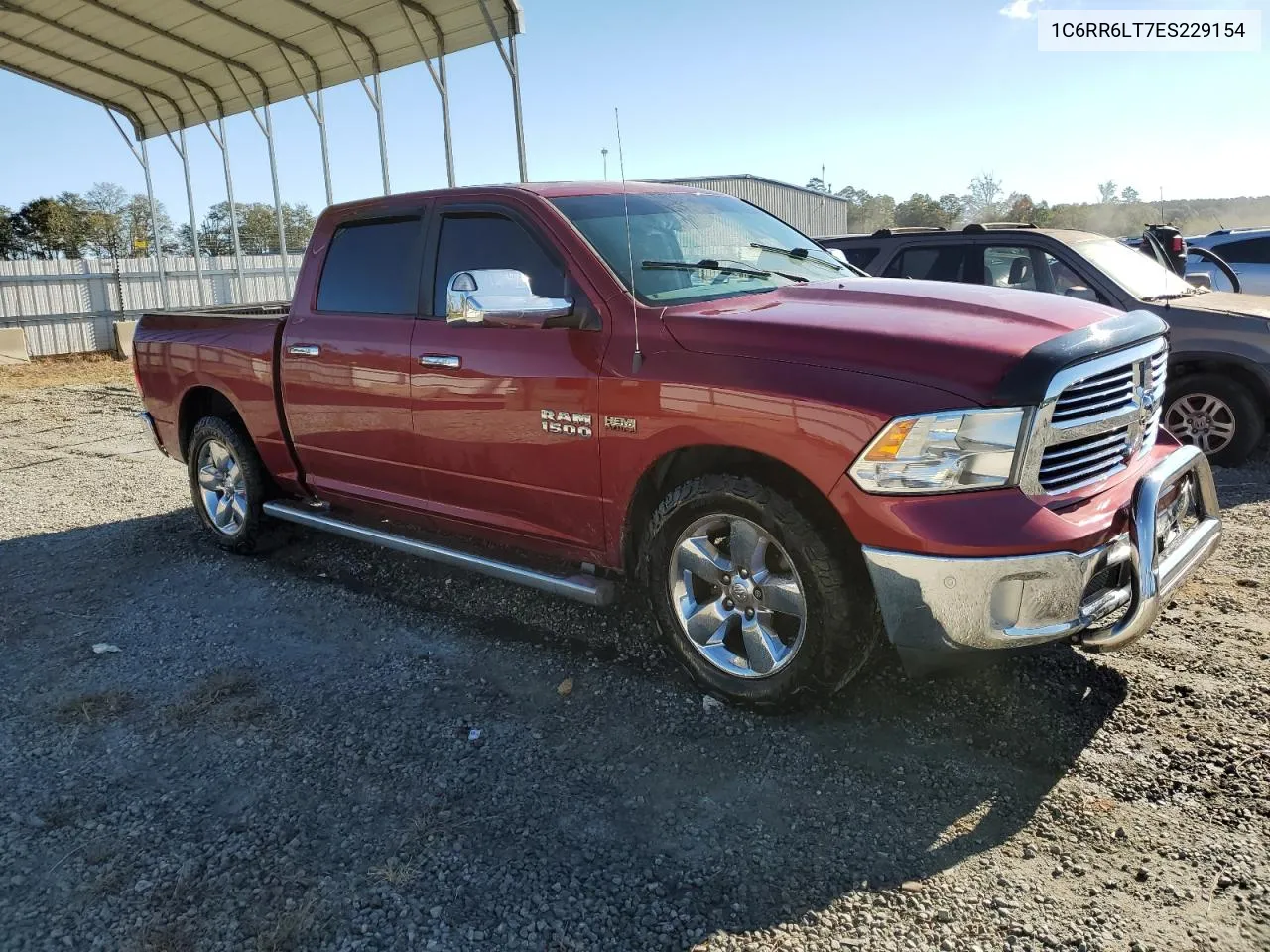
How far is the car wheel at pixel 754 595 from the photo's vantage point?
3291mm

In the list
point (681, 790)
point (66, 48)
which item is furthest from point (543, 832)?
point (66, 48)

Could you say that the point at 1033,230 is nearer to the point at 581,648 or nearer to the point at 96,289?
the point at 581,648

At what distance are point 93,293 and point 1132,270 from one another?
21831mm

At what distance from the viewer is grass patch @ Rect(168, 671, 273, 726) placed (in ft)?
12.6

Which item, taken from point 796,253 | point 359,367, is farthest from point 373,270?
point 796,253

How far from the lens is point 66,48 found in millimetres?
14586

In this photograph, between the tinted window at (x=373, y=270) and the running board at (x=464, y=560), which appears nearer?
the running board at (x=464, y=560)

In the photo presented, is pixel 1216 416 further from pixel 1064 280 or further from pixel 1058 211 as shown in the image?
pixel 1058 211

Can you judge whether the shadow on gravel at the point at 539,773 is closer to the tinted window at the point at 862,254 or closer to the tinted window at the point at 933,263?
the tinted window at the point at 933,263

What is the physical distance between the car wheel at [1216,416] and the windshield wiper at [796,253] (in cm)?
377

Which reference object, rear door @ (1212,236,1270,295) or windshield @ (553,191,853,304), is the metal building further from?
windshield @ (553,191,853,304)

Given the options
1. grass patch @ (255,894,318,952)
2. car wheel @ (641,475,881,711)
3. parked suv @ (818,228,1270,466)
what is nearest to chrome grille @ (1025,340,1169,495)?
car wheel @ (641,475,881,711)

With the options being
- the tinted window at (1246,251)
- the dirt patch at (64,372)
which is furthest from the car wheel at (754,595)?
the dirt patch at (64,372)

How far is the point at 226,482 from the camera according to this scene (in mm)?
5992
